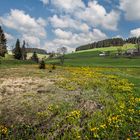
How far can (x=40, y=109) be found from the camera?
62.2ft

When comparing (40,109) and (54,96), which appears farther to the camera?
(54,96)

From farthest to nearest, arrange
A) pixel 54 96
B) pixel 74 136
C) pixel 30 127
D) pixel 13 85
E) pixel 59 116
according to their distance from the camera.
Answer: pixel 13 85 → pixel 54 96 → pixel 59 116 → pixel 30 127 → pixel 74 136

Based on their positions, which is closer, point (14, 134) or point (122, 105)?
point (14, 134)

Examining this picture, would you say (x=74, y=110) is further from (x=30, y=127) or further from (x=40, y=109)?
(x=30, y=127)

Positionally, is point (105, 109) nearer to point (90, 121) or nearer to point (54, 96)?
point (90, 121)

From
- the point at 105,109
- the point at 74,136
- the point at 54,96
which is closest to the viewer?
the point at 74,136

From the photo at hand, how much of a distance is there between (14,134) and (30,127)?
38.2 inches

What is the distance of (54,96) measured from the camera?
72.0ft

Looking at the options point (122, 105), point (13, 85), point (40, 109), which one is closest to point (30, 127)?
point (40, 109)

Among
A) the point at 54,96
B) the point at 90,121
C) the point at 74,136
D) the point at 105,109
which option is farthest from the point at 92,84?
the point at 74,136

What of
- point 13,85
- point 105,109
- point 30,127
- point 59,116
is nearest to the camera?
point 30,127

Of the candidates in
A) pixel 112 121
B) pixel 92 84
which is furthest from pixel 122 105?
pixel 92 84

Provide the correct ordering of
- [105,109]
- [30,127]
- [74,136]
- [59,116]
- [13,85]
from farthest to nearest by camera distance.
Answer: [13,85]
[105,109]
[59,116]
[30,127]
[74,136]

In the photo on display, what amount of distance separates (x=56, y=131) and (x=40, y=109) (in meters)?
3.14
